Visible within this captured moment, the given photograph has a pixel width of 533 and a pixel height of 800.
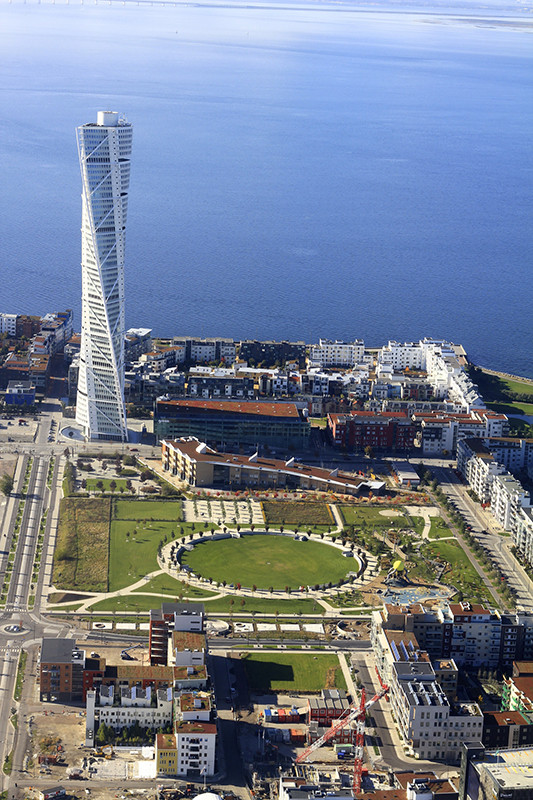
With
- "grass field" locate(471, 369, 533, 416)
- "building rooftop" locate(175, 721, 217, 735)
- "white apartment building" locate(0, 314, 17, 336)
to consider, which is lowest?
"building rooftop" locate(175, 721, 217, 735)

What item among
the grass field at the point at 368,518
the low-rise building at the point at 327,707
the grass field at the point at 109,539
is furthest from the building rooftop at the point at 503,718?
the grass field at the point at 368,518

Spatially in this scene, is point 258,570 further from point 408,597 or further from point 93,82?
point 93,82

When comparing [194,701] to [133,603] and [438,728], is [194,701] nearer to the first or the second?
[438,728]

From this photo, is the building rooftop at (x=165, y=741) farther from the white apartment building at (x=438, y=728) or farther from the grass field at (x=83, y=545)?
the grass field at (x=83, y=545)

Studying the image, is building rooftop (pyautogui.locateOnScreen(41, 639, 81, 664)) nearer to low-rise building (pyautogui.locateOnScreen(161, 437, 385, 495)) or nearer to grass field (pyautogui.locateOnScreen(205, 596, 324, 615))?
grass field (pyautogui.locateOnScreen(205, 596, 324, 615))

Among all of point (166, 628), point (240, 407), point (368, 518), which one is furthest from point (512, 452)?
point (166, 628)

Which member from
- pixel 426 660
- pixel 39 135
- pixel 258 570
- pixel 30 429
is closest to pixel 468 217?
pixel 39 135

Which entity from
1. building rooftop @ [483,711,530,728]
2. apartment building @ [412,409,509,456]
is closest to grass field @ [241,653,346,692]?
building rooftop @ [483,711,530,728]
